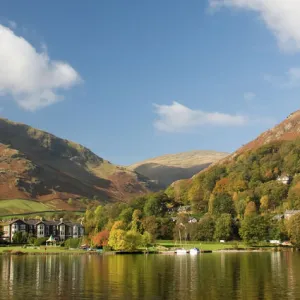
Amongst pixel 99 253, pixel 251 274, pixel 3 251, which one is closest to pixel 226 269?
pixel 251 274

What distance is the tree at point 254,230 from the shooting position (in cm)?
15212

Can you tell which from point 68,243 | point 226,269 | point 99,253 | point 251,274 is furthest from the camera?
point 68,243

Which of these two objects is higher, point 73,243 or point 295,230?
point 295,230

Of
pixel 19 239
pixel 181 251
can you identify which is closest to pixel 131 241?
pixel 181 251

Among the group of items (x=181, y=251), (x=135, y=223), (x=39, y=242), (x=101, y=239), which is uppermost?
(x=135, y=223)

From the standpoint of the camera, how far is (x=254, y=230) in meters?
152

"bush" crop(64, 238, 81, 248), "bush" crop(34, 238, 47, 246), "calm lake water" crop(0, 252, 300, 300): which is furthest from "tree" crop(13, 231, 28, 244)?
"calm lake water" crop(0, 252, 300, 300)

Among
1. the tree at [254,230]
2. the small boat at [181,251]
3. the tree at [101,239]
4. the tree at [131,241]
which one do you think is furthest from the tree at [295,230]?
the tree at [101,239]

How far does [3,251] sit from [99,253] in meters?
29.1

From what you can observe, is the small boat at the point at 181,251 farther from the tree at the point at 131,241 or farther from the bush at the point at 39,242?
the bush at the point at 39,242

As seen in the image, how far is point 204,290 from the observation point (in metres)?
53.3

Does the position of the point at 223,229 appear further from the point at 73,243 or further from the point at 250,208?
the point at 73,243

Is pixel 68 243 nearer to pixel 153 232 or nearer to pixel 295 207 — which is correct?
pixel 153 232

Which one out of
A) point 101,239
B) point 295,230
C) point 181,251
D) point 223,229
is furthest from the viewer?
point 223,229
